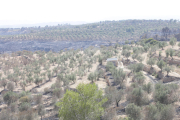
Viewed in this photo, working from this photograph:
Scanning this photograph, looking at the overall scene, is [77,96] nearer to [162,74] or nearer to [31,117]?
[31,117]

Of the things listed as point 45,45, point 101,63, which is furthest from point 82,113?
point 45,45

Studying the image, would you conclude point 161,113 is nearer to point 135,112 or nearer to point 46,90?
point 135,112

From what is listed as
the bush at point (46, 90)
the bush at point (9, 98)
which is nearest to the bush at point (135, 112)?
the bush at point (9, 98)

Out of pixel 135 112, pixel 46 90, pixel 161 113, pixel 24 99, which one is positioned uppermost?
pixel 161 113

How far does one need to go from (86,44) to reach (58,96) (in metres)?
89.3

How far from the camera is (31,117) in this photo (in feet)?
66.3

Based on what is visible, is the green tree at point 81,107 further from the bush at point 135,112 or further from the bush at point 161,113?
the bush at point 161,113

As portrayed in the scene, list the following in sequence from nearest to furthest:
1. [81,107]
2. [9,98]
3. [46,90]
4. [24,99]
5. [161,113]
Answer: [81,107]
[161,113]
[24,99]
[9,98]
[46,90]

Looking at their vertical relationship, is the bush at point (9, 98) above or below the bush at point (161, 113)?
below

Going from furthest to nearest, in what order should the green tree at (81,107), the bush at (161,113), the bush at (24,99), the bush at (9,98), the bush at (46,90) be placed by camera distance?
1. the bush at (46,90)
2. the bush at (9,98)
3. the bush at (24,99)
4. the bush at (161,113)
5. the green tree at (81,107)

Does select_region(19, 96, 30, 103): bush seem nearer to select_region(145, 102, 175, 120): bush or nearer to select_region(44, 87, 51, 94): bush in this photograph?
select_region(44, 87, 51, 94): bush

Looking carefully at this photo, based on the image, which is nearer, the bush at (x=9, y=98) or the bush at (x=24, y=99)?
the bush at (x=24, y=99)

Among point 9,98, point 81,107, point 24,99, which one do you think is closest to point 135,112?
point 81,107

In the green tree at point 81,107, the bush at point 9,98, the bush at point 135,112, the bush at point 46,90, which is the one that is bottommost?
the bush at point 46,90
